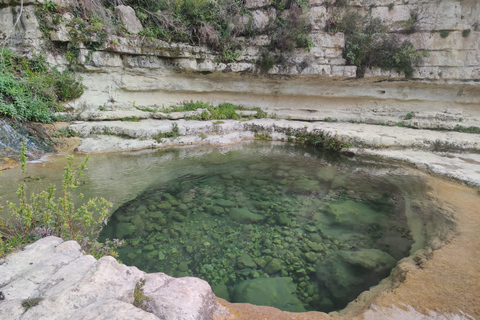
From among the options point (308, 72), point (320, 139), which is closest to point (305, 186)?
point (320, 139)

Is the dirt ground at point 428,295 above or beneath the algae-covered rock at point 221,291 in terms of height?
above

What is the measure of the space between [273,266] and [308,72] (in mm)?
9765

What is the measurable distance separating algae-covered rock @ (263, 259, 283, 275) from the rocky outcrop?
1.33m

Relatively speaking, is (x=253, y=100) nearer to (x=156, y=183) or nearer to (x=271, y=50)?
(x=271, y=50)

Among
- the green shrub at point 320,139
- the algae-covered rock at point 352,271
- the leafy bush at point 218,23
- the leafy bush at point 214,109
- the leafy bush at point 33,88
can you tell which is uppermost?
the leafy bush at point 218,23

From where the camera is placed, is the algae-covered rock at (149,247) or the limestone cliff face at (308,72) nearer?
the algae-covered rock at (149,247)

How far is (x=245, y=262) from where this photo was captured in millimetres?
3480

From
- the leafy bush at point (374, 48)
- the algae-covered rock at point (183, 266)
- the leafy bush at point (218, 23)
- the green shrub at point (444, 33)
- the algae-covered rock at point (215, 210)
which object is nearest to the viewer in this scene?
the algae-covered rock at point (183, 266)

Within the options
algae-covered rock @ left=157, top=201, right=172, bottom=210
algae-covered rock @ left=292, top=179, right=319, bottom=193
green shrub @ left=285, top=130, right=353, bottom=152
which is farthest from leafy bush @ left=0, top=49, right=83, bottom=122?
green shrub @ left=285, top=130, right=353, bottom=152

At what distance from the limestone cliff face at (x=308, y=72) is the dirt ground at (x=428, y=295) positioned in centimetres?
888

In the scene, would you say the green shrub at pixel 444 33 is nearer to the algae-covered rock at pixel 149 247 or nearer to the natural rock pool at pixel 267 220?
the natural rock pool at pixel 267 220

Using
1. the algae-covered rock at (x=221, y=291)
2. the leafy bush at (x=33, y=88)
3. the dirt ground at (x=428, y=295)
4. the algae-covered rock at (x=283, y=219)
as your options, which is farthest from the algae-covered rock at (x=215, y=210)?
the leafy bush at (x=33, y=88)

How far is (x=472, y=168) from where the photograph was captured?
20.0ft

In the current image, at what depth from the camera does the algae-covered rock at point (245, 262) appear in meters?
3.42
